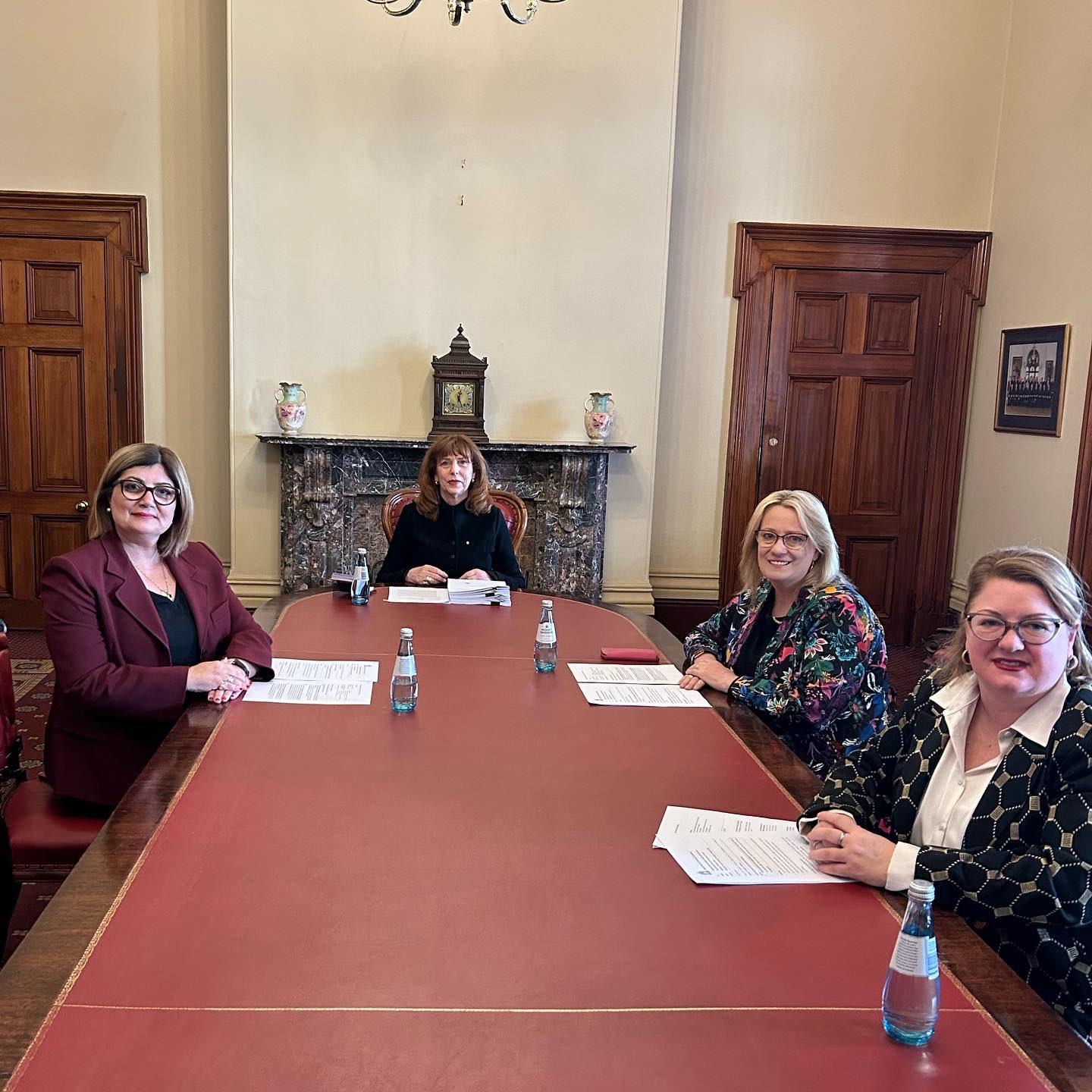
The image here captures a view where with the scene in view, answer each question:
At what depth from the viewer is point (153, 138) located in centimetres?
568

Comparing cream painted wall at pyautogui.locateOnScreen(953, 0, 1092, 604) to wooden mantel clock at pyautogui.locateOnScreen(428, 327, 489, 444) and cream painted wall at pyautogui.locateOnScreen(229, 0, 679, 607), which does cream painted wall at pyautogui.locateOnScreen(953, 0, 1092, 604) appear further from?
wooden mantel clock at pyautogui.locateOnScreen(428, 327, 489, 444)

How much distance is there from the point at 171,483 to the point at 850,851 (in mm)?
1795

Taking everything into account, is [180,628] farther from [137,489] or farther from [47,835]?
[47,835]

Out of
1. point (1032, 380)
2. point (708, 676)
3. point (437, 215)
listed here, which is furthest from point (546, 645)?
point (1032, 380)

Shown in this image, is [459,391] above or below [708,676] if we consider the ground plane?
above

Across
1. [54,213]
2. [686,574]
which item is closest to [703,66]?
[686,574]

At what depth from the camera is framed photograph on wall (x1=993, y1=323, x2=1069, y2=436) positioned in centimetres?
533

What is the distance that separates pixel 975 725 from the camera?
1.82 meters

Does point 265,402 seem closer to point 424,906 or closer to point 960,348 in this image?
point 960,348

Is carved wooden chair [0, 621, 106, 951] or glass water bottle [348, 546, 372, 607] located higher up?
glass water bottle [348, 546, 372, 607]

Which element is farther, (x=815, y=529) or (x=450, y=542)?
(x=450, y=542)

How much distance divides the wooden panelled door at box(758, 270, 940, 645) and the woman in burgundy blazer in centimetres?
410

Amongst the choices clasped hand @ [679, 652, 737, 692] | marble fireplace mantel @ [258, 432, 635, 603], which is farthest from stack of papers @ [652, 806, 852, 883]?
marble fireplace mantel @ [258, 432, 635, 603]

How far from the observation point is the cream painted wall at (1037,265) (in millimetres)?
5211
